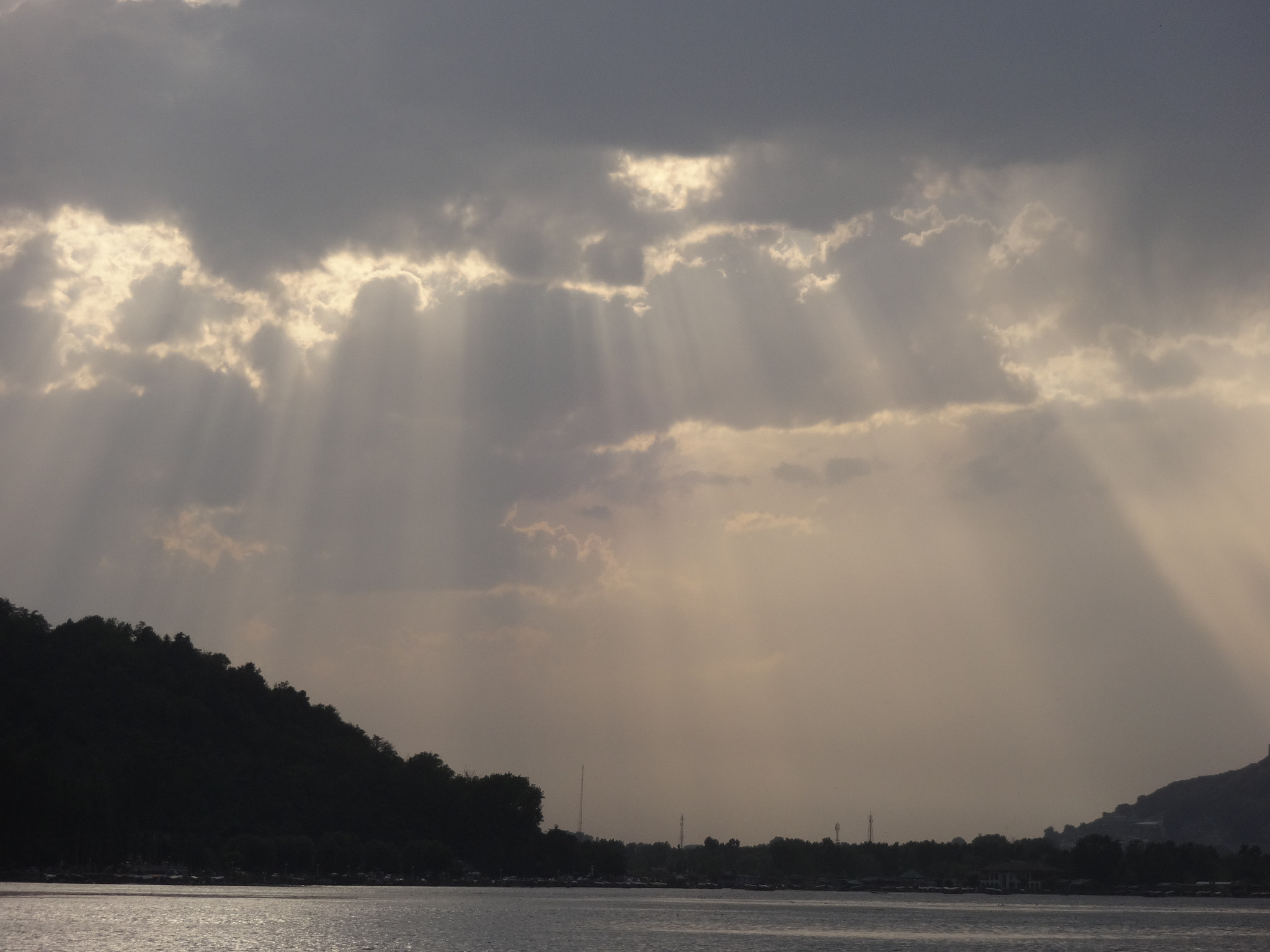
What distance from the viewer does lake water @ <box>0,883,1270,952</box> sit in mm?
105500

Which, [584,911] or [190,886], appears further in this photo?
[190,886]

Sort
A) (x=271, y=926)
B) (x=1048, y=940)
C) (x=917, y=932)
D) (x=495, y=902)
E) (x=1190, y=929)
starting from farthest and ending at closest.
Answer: (x=495, y=902) → (x=1190, y=929) → (x=917, y=932) → (x=1048, y=940) → (x=271, y=926)

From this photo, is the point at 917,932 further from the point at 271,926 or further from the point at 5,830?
the point at 5,830

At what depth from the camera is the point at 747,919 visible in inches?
6777

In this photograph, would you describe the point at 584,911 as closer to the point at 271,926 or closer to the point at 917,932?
the point at 917,932

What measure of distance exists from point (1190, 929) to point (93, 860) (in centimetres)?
15279

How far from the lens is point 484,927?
444 ft

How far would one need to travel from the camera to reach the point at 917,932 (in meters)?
150

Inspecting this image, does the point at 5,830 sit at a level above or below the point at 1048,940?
above

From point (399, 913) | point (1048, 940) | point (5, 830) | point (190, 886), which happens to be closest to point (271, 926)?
point (399, 913)

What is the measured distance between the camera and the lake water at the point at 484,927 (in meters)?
106

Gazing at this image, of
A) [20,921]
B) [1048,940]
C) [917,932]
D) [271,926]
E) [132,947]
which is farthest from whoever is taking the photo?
[917,932]

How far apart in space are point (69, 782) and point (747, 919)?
9130 centimetres

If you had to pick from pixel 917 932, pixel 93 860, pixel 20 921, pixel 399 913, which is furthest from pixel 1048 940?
pixel 93 860
